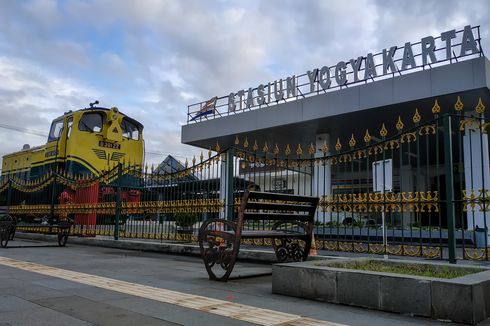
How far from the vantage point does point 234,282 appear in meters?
6.55

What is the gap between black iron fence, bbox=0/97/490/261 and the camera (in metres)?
6.84

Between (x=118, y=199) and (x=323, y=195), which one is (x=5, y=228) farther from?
(x=323, y=195)

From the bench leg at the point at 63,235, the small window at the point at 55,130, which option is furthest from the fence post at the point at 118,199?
the small window at the point at 55,130

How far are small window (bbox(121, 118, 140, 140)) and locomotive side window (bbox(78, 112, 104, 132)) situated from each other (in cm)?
91

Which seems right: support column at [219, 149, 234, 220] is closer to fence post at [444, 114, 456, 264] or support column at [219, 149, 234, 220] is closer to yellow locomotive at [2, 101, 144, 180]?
fence post at [444, 114, 456, 264]

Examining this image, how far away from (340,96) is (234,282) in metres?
12.5

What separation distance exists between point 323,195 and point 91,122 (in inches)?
433

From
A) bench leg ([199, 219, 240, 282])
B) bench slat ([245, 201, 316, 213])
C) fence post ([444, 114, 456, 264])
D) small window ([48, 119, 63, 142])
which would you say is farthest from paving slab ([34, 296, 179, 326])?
small window ([48, 119, 63, 142])

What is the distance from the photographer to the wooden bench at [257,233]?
20.8ft

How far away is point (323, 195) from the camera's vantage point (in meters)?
8.27

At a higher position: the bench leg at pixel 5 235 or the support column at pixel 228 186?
the support column at pixel 228 186

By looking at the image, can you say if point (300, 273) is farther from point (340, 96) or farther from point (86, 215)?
point (340, 96)

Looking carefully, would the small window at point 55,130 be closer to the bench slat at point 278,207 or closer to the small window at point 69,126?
the small window at point 69,126

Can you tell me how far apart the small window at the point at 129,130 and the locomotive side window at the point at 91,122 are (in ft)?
2.99
